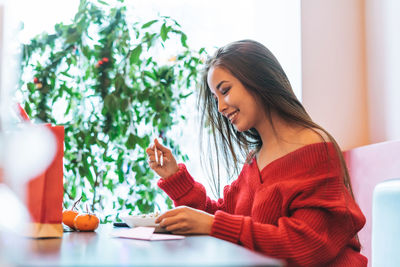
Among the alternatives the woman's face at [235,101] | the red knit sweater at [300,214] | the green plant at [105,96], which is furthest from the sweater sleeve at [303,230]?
the green plant at [105,96]

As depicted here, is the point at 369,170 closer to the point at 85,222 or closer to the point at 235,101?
the point at 235,101

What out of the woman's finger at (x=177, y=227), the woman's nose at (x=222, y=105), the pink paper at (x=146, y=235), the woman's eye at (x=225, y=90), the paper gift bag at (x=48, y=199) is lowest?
the woman's finger at (x=177, y=227)

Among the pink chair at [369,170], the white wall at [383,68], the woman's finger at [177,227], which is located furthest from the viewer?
the white wall at [383,68]

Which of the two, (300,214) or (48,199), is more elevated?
(48,199)

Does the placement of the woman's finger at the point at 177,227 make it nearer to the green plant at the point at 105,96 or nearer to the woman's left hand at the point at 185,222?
the woman's left hand at the point at 185,222

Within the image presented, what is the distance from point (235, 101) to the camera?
1419 millimetres

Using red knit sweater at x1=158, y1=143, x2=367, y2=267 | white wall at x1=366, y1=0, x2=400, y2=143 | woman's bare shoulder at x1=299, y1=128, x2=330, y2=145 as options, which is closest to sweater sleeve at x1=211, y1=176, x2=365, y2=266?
red knit sweater at x1=158, y1=143, x2=367, y2=267

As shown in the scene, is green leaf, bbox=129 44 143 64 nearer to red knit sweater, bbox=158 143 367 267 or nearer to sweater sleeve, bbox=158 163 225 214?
sweater sleeve, bbox=158 163 225 214

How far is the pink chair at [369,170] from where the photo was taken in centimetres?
156

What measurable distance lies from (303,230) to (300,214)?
0.07 meters

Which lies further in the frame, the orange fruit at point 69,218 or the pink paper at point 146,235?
the orange fruit at point 69,218

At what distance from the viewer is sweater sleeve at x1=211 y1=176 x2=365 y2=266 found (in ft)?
3.50

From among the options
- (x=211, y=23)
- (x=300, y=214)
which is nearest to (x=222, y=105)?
(x=300, y=214)

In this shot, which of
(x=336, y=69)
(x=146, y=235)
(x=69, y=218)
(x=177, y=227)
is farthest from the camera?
(x=336, y=69)
